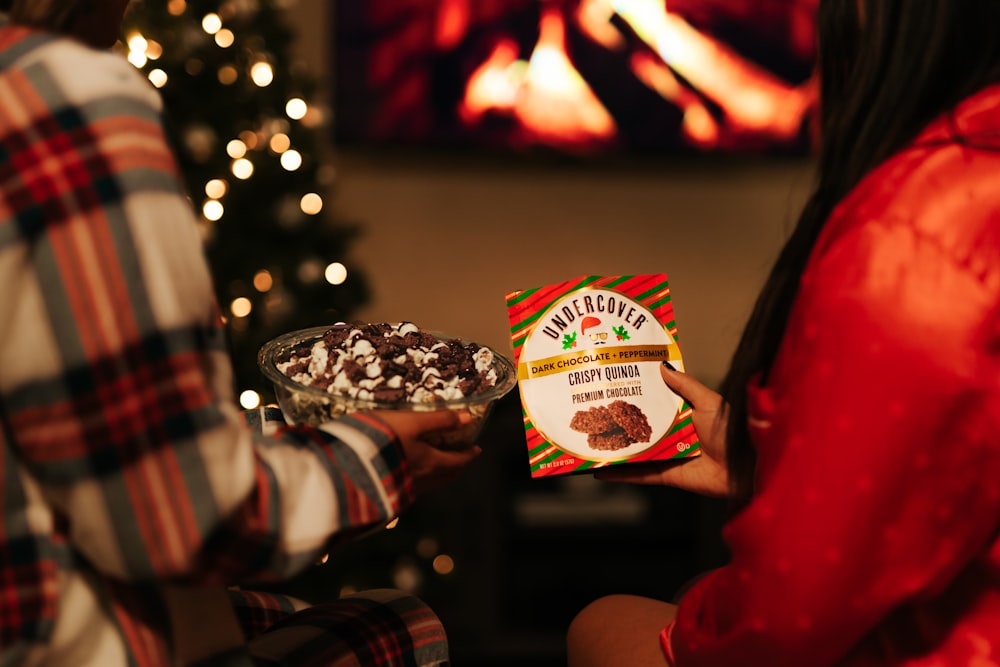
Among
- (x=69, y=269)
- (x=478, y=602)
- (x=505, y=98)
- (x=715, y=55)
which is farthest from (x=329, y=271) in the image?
(x=69, y=269)

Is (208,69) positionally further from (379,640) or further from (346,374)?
(379,640)

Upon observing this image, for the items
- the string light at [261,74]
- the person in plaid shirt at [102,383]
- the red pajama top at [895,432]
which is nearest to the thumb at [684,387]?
the red pajama top at [895,432]

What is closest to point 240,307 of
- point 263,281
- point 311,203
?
point 263,281

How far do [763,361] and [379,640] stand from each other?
1.62 ft

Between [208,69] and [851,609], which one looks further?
[208,69]

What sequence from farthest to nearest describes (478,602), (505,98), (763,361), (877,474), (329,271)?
(505,98), (478,602), (329,271), (763,361), (877,474)

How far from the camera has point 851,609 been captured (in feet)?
2.45

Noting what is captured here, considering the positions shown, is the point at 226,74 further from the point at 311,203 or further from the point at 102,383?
the point at 102,383

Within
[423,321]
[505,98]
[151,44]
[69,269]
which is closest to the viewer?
[69,269]

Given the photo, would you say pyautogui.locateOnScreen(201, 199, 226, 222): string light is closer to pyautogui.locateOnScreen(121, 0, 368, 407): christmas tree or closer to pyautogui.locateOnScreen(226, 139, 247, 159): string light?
pyautogui.locateOnScreen(121, 0, 368, 407): christmas tree

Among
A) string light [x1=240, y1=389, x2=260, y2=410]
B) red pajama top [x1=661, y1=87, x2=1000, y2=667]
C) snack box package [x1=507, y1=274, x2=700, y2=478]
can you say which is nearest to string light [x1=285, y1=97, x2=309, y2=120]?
string light [x1=240, y1=389, x2=260, y2=410]

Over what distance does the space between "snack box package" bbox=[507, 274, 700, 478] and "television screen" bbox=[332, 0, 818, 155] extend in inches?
60.4

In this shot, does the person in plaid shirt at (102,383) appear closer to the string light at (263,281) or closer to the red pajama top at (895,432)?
the red pajama top at (895,432)

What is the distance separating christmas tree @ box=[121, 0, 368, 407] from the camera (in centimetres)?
199
